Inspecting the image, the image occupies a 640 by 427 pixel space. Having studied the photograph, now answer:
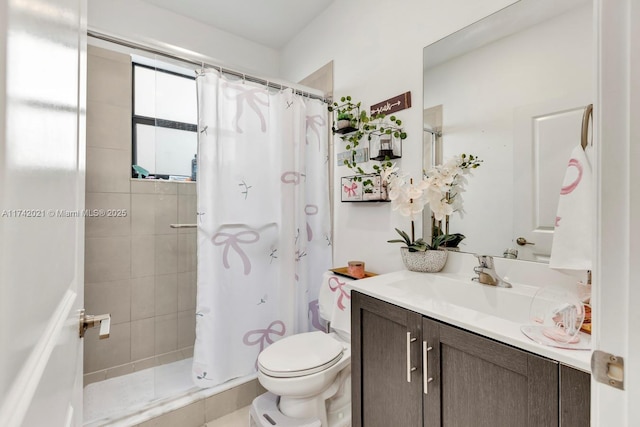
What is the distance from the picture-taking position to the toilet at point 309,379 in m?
1.25

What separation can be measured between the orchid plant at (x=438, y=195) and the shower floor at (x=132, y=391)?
1.54m

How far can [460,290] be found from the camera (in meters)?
1.16

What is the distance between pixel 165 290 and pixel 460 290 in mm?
1840

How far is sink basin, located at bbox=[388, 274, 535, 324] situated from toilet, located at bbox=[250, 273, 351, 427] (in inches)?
17.7

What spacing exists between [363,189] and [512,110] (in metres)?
0.82

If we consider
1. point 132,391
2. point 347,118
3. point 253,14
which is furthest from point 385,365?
point 253,14

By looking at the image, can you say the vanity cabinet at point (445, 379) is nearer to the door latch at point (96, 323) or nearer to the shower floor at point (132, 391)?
the door latch at point (96, 323)

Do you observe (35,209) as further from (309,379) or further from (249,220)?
(249,220)

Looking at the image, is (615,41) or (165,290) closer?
(615,41)

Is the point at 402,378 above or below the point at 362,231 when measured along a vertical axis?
below

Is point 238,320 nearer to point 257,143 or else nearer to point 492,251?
point 257,143

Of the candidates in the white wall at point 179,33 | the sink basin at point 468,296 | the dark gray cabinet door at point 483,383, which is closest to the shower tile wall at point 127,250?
the white wall at point 179,33

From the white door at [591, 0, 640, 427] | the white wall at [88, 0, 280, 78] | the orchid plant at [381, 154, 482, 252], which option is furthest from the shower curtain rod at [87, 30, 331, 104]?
the white door at [591, 0, 640, 427]

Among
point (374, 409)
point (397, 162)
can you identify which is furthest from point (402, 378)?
point (397, 162)
